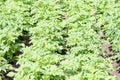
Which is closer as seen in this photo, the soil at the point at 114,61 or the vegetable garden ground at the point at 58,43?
the vegetable garden ground at the point at 58,43

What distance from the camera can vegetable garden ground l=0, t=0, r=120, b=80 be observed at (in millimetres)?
6871

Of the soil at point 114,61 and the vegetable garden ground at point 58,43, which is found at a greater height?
the vegetable garden ground at point 58,43

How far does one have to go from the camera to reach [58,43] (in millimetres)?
9016

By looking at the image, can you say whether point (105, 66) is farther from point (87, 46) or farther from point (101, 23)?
point (101, 23)

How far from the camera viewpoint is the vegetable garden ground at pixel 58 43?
6.87 meters

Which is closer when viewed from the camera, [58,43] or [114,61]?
[114,61]

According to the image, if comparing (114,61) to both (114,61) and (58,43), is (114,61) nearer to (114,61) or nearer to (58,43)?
(114,61)

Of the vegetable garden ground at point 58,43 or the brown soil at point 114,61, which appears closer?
the vegetable garden ground at point 58,43

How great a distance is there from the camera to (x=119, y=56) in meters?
8.04

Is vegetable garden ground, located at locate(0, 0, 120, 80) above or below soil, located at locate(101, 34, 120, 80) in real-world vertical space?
above

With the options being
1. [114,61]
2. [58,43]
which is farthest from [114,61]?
[58,43]

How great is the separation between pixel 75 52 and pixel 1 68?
6.54ft

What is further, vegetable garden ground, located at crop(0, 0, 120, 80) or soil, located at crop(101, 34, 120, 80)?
soil, located at crop(101, 34, 120, 80)

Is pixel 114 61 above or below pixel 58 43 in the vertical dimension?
below
